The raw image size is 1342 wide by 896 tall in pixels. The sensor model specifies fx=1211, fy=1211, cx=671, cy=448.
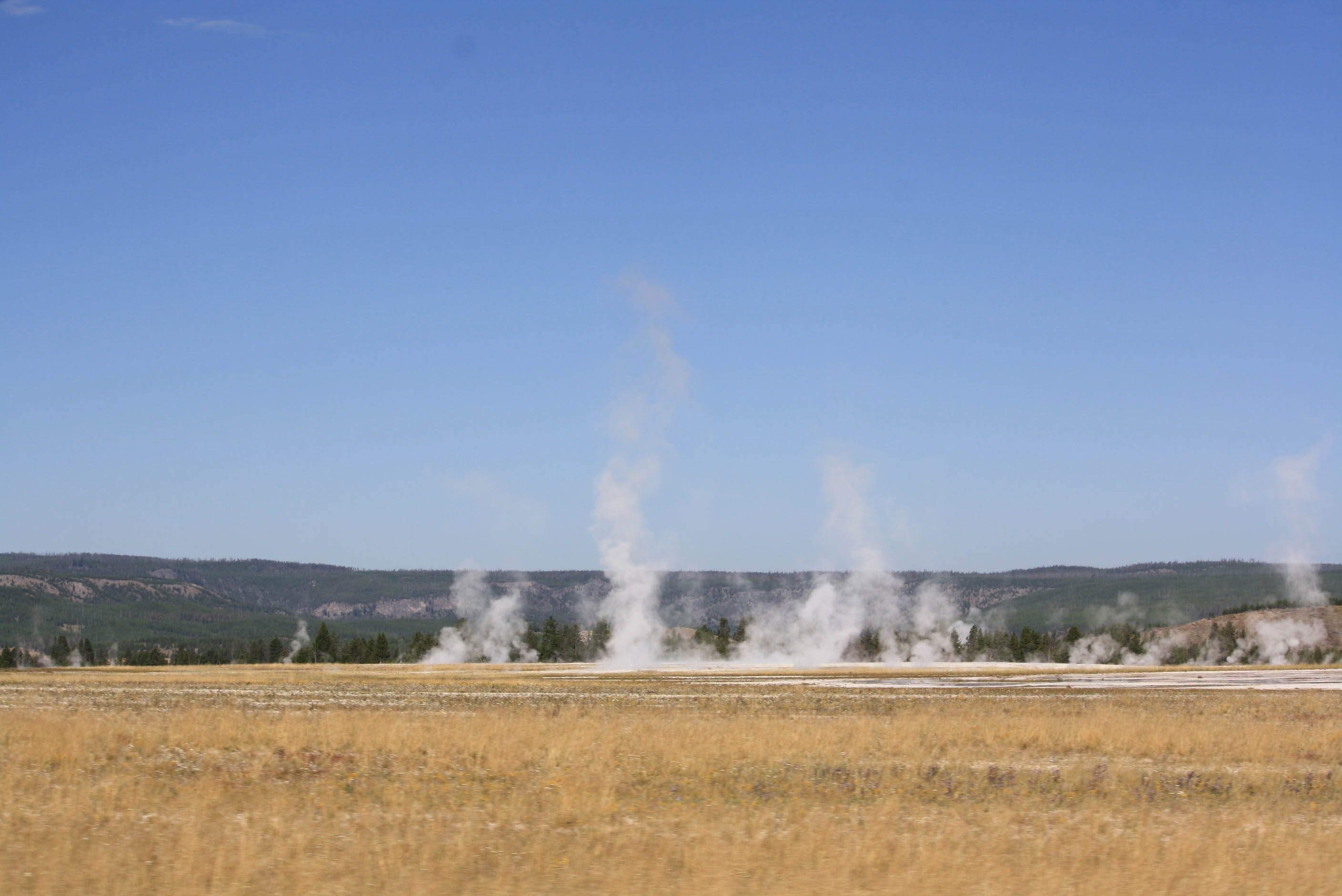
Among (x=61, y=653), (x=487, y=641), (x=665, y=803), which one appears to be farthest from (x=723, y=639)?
(x=665, y=803)

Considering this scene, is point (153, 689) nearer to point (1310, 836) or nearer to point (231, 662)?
point (1310, 836)

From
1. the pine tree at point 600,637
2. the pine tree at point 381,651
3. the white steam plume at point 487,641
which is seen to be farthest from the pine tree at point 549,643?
the pine tree at point 381,651

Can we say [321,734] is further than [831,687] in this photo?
No

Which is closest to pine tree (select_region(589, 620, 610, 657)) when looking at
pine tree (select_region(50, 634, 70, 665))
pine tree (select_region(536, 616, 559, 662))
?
pine tree (select_region(536, 616, 559, 662))

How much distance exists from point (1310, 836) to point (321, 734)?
2015 centimetres

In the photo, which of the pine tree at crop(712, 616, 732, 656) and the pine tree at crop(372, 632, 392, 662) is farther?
the pine tree at crop(372, 632, 392, 662)

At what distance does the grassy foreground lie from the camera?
13.6 m

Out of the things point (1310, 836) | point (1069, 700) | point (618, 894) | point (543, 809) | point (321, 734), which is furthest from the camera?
point (1069, 700)

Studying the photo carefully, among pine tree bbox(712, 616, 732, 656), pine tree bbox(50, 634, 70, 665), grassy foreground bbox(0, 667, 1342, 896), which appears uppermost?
grassy foreground bbox(0, 667, 1342, 896)

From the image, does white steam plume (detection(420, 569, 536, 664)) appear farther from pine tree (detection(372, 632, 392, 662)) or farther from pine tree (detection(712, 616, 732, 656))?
pine tree (detection(712, 616, 732, 656))

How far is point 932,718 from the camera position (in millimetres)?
36312

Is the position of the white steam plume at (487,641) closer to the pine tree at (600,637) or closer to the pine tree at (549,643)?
the pine tree at (549,643)

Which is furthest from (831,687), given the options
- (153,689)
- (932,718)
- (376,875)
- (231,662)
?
(231,662)

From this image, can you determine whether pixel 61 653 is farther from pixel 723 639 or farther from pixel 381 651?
pixel 723 639
